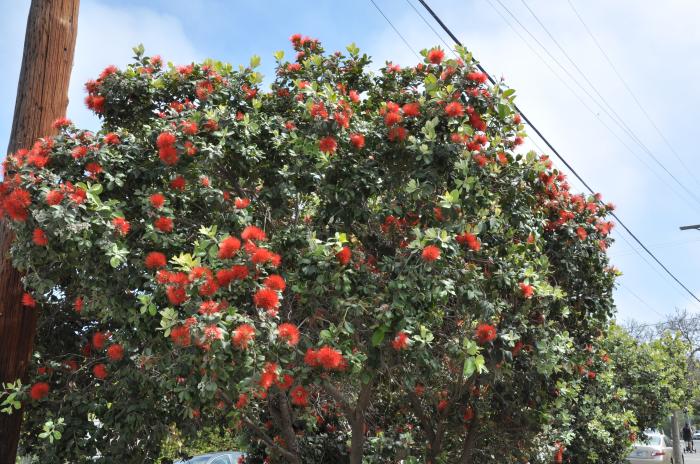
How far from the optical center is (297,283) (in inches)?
175

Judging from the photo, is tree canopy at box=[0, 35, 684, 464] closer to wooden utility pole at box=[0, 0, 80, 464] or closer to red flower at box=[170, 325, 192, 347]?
red flower at box=[170, 325, 192, 347]

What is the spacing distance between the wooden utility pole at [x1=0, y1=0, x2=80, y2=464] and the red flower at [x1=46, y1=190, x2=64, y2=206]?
149 cm

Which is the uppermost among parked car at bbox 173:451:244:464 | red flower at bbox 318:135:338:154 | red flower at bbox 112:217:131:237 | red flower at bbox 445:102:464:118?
red flower at bbox 445:102:464:118

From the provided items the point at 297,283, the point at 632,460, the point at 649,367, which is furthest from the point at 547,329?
the point at 632,460

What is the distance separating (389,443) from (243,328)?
3.68 meters

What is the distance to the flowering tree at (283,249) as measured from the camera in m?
4.05

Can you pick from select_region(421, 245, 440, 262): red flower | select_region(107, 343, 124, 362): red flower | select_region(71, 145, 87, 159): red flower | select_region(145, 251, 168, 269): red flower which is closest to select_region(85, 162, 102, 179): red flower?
select_region(71, 145, 87, 159): red flower

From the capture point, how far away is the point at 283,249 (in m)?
4.65

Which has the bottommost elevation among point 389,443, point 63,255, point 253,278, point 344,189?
point 389,443

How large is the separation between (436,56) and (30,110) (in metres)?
3.44

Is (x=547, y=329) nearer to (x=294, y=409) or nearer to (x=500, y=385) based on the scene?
(x=500, y=385)

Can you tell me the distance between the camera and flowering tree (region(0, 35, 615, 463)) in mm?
4051

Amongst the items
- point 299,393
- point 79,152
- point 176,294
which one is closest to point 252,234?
point 176,294

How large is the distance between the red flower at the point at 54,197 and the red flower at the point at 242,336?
152 cm
